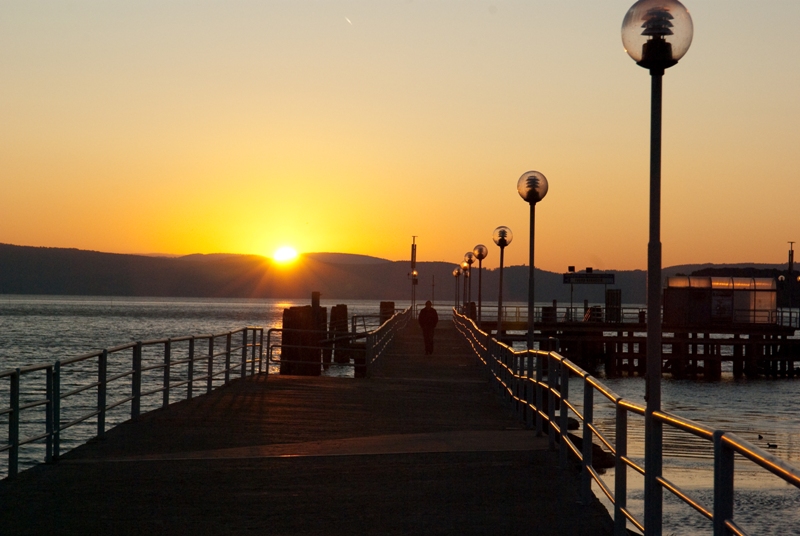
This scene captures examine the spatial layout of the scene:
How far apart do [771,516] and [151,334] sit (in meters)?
83.1

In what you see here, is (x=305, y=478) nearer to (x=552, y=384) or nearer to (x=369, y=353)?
(x=552, y=384)

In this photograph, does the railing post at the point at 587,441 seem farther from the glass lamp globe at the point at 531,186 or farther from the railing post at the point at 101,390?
the glass lamp globe at the point at 531,186

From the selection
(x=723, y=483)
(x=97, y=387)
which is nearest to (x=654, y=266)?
(x=723, y=483)

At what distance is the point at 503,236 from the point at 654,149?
16.0m

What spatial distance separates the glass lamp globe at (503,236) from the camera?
22.0 m

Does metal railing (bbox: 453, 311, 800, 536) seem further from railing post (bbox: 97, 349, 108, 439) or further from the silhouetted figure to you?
the silhouetted figure

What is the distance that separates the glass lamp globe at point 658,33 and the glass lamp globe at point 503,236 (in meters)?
15.5

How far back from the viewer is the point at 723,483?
13.3ft

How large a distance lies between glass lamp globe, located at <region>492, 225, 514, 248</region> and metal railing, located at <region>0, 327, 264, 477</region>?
211 inches

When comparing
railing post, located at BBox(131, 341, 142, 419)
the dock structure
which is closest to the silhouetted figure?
the dock structure

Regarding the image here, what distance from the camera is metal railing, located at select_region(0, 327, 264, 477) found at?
9.05 m

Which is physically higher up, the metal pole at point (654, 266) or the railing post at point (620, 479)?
the metal pole at point (654, 266)

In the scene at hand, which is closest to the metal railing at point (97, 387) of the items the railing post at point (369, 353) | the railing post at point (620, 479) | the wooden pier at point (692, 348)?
the railing post at point (369, 353)

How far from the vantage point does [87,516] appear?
7047 mm
